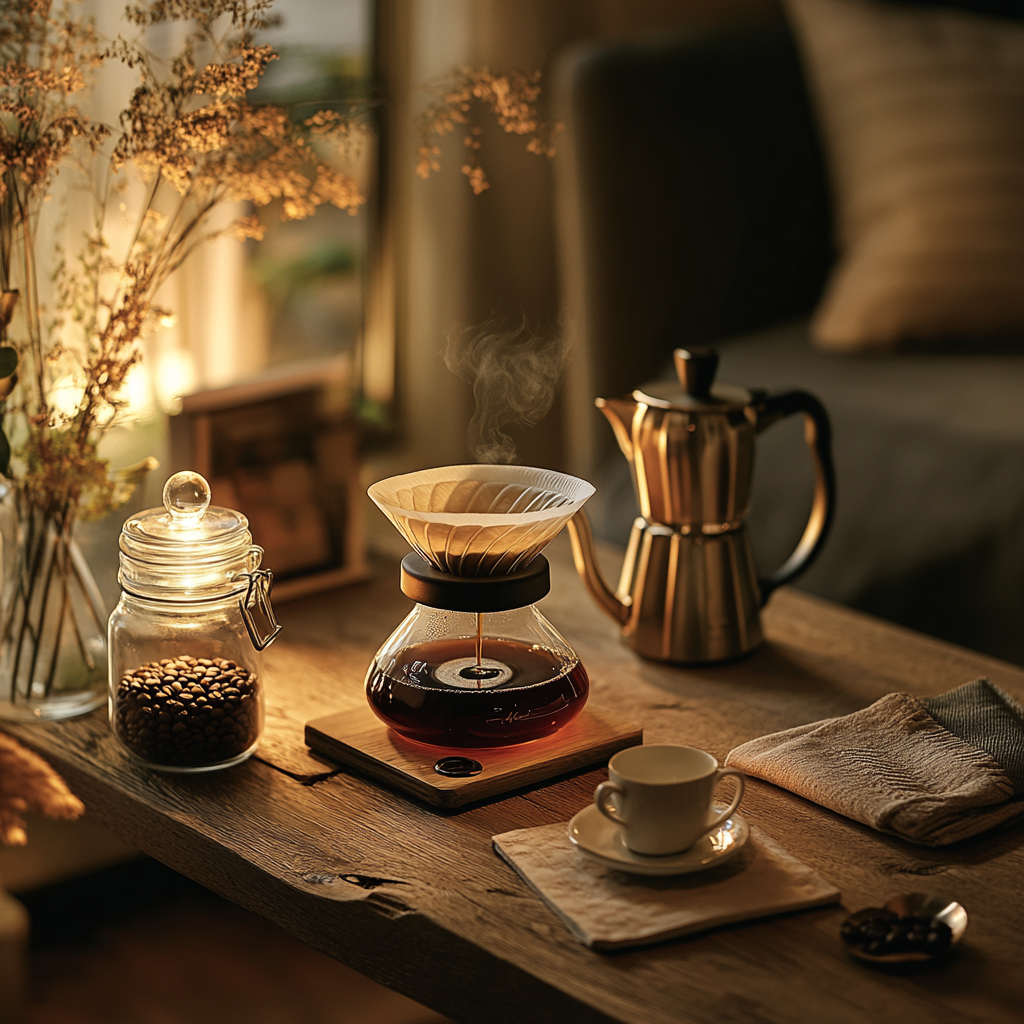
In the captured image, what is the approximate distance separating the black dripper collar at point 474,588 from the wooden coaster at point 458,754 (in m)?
0.11

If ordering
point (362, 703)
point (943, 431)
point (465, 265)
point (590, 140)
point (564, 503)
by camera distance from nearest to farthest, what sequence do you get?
point (564, 503)
point (362, 703)
point (943, 431)
point (590, 140)
point (465, 265)

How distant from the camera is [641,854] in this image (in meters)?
0.83

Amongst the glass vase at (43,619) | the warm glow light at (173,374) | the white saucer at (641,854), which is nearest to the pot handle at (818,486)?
the white saucer at (641,854)

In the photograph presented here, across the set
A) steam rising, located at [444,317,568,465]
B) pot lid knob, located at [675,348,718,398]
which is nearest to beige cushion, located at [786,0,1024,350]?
→ steam rising, located at [444,317,568,465]

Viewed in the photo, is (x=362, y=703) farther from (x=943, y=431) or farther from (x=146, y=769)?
(x=943, y=431)

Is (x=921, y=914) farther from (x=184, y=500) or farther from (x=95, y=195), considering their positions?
(x=95, y=195)

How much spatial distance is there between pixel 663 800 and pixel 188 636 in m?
0.40

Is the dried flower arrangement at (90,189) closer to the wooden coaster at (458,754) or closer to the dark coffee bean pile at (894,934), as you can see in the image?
the wooden coaster at (458,754)

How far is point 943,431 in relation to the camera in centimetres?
175

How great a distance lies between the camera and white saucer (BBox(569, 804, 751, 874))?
815mm

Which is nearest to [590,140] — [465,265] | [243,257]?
[465,265]

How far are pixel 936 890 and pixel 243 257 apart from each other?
65.0 inches

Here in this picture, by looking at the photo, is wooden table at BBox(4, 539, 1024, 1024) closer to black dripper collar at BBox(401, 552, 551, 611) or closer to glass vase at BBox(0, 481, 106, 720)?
glass vase at BBox(0, 481, 106, 720)

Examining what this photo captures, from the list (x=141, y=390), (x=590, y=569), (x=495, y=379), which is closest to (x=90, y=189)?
(x=590, y=569)
